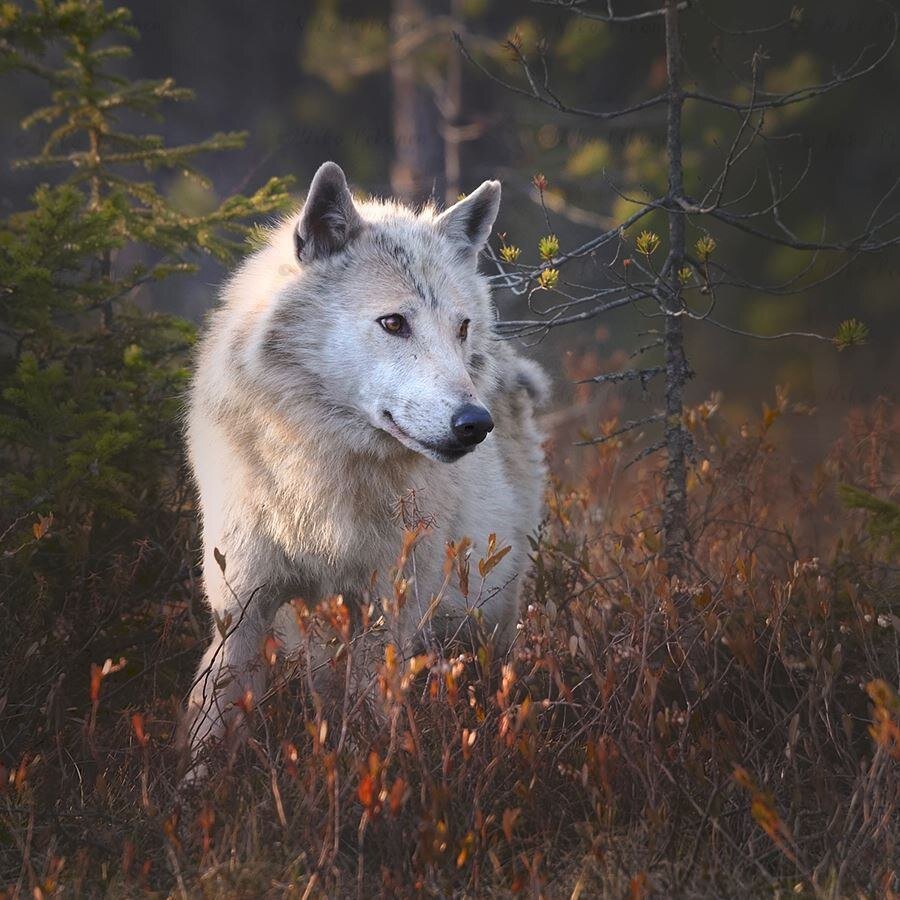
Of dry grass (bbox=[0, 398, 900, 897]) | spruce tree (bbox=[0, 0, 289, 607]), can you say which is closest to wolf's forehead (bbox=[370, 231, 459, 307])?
dry grass (bbox=[0, 398, 900, 897])

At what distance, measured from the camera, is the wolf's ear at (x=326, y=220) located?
4023 mm

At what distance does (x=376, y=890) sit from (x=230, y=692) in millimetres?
1299

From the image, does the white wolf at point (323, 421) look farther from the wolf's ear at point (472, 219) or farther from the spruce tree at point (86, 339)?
the spruce tree at point (86, 339)

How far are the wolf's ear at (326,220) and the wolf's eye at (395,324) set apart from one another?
47cm

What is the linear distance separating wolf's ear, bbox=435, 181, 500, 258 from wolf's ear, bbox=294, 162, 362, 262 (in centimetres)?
47

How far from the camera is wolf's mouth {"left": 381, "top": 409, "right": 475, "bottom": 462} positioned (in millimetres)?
3633

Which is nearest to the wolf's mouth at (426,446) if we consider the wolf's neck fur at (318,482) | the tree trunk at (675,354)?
the wolf's neck fur at (318,482)

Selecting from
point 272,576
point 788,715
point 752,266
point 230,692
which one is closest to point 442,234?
point 272,576

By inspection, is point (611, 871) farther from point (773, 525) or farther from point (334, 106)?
point (334, 106)

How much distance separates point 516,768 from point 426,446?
1.13m

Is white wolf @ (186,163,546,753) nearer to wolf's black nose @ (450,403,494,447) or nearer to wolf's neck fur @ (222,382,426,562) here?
wolf's neck fur @ (222,382,426,562)

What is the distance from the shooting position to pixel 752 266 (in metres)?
16.5

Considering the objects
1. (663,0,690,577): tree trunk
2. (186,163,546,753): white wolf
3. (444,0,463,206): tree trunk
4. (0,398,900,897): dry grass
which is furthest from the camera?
(444,0,463,206): tree trunk

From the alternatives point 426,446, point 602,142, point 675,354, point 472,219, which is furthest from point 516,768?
point 602,142
